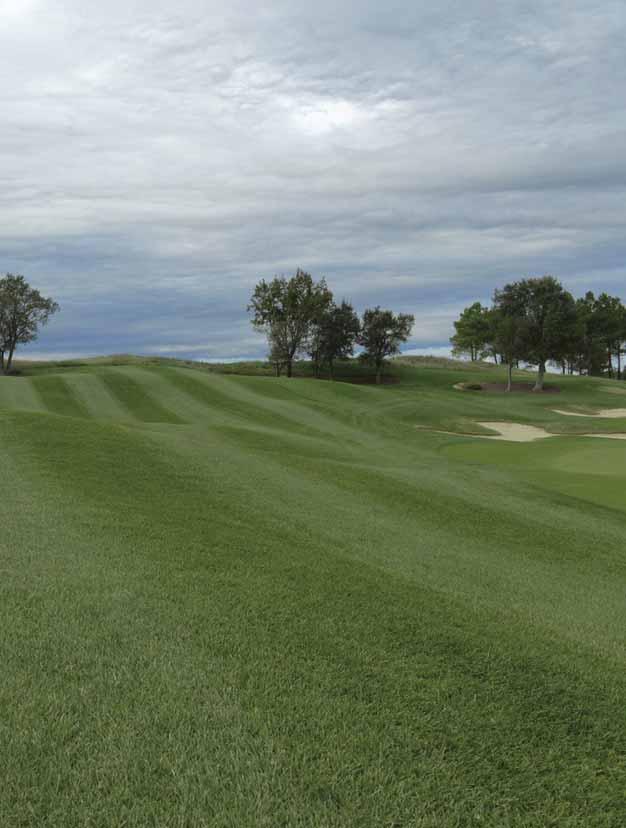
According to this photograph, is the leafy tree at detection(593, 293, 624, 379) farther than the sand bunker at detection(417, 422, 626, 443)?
Yes

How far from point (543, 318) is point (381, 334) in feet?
54.6

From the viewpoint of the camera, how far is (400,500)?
34.6 feet

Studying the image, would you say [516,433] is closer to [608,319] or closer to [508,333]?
[508,333]

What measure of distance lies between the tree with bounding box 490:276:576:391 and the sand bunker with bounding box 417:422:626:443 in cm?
2751

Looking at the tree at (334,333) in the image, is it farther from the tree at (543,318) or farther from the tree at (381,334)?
the tree at (543,318)

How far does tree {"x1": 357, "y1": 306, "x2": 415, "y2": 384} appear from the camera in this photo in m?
67.8

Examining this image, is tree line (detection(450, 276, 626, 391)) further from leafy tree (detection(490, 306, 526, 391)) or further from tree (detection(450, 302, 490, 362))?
tree (detection(450, 302, 490, 362))

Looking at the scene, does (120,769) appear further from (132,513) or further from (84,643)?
(132,513)

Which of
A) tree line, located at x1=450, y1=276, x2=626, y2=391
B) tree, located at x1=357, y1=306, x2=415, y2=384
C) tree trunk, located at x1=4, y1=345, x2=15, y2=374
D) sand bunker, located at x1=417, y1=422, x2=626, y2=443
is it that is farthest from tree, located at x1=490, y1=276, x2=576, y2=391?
tree trunk, located at x1=4, y1=345, x2=15, y2=374

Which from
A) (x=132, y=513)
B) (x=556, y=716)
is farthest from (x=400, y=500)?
(x=556, y=716)

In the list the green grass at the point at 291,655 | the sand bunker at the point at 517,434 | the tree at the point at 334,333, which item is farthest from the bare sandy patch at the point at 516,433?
the tree at the point at 334,333

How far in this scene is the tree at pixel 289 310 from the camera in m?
67.2

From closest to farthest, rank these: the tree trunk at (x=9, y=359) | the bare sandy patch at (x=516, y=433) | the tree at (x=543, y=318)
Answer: the bare sandy patch at (x=516, y=433) → the tree at (x=543, y=318) → the tree trunk at (x=9, y=359)

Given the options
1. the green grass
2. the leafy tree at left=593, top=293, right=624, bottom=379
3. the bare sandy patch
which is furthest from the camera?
the leafy tree at left=593, top=293, right=624, bottom=379
